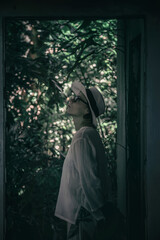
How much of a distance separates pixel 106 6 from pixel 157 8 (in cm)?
46

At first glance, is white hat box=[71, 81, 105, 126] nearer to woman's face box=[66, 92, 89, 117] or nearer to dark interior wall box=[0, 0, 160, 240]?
woman's face box=[66, 92, 89, 117]

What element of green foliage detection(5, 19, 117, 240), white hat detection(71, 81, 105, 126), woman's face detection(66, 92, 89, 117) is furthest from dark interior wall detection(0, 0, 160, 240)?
woman's face detection(66, 92, 89, 117)

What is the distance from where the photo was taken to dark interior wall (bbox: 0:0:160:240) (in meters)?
Answer: 2.63

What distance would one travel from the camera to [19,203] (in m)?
3.11

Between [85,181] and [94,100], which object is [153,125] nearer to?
[94,100]

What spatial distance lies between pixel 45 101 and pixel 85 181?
3.55 ft

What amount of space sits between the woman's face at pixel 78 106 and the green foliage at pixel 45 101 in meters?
0.18

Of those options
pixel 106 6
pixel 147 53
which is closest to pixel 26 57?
pixel 106 6

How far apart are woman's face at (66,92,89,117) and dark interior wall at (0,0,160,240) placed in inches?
29.5

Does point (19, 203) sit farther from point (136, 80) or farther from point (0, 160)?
point (136, 80)

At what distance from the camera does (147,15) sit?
2.64 m

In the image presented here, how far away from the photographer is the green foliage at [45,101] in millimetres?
3141

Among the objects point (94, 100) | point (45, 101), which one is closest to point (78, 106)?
point (94, 100)

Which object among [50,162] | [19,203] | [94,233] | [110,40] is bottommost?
[94,233]
